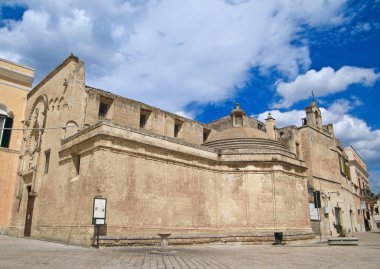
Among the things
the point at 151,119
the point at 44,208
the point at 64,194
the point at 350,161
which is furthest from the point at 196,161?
the point at 350,161

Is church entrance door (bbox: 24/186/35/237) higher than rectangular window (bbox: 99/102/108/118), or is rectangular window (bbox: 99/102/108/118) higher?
rectangular window (bbox: 99/102/108/118)

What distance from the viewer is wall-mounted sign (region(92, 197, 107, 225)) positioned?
14477 mm

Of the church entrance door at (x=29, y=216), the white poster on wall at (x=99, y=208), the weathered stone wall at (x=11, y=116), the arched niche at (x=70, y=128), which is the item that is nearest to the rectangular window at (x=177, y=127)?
the arched niche at (x=70, y=128)

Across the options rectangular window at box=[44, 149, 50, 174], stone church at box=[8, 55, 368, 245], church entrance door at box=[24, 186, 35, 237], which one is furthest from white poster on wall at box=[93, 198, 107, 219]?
church entrance door at box=[24, 186, 35, 237]

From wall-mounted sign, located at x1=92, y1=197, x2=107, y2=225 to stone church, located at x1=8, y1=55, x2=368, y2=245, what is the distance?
0.92 m

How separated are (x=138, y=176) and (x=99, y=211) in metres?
3.65

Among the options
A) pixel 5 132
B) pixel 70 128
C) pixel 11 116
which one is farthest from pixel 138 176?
pixel 11 116

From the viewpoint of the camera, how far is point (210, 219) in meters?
21.6

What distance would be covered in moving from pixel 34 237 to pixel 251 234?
13.6 meters

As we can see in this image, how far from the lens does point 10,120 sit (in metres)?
26.3

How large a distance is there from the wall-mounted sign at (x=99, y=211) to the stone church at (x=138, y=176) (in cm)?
92

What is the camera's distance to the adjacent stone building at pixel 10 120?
24969 mm

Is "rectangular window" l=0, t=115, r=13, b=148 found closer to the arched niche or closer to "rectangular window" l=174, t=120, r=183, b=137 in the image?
the arched niche

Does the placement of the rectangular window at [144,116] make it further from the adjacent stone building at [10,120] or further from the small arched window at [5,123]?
the small arched window at [5,123]
